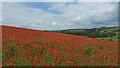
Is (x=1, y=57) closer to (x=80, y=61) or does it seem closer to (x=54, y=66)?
(x=54, y=66)

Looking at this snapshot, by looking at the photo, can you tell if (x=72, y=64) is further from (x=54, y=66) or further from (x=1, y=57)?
(x=1, y=57)

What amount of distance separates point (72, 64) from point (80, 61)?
1.02m

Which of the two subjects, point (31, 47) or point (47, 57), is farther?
point (31, 47)

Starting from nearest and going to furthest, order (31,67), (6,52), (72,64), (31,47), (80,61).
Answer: (31,67) → (72,64) → (80,61) → (6,52) → (31,47)

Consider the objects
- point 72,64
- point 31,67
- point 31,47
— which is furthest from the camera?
point 31,47

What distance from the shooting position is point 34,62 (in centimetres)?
984

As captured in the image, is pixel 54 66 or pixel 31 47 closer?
pixel 54 66

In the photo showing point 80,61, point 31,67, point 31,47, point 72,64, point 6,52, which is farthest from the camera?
point 31,47

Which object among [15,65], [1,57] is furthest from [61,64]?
[1,57]

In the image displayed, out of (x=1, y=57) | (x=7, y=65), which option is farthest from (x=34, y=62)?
(x=1, y=57)

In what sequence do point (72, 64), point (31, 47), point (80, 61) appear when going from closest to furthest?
point (72, 64) < point (80, 61) < point (31, 47)

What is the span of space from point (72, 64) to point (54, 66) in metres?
0.92

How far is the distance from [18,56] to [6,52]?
897mm

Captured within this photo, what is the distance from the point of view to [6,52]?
11812mm
